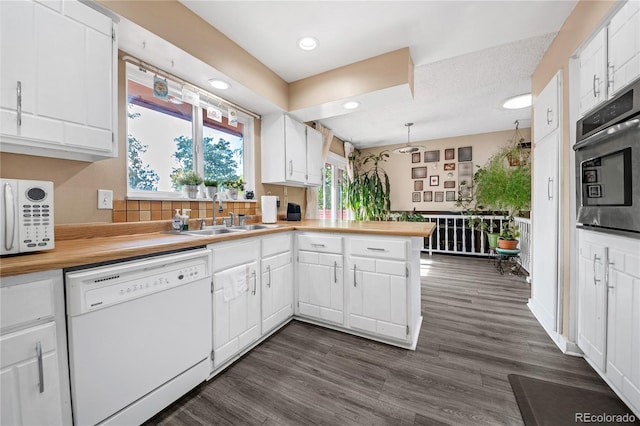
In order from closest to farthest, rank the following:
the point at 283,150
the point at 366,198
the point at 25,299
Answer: the point at 25,299 → the point at 283,150 → the point at 366,198

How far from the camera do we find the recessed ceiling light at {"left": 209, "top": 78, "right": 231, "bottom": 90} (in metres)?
2.15

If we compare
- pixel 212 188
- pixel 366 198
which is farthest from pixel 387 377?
pixel 366 198

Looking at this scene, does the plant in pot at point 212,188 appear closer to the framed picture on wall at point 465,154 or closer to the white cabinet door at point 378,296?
the white cabinet door at point 378,296

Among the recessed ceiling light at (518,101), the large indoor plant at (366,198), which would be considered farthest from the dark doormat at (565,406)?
the large indoor plant at (366,198)

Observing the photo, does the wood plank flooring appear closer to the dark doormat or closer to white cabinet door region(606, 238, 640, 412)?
the dark doormat

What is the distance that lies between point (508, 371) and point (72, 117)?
2.96m

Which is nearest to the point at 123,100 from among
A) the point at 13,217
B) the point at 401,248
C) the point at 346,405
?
the point at 13,217

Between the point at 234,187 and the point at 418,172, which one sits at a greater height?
the point at 418,172

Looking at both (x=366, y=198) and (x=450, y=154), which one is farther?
(x=450, y=154)

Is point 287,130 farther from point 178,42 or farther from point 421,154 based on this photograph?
point 421,154

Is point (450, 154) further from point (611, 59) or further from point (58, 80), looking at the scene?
point (58, 80)

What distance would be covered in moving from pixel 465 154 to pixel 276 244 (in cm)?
506

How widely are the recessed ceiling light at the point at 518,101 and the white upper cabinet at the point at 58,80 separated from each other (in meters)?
4.31

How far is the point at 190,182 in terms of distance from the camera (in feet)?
6.81
